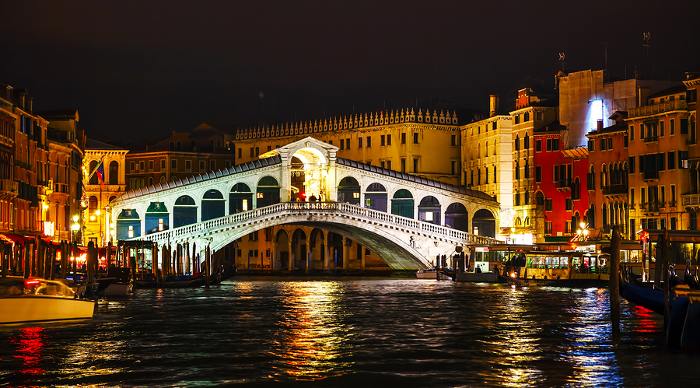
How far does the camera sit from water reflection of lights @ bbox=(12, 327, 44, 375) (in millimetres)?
24250

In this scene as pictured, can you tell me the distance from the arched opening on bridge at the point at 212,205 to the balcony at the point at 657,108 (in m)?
19.1

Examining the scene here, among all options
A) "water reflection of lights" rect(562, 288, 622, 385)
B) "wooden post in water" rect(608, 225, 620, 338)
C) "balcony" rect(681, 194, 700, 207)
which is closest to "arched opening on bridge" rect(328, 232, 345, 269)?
"balcony" rect(681, 194, 700, 207)

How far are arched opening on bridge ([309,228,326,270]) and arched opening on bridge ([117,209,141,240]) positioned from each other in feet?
53.2

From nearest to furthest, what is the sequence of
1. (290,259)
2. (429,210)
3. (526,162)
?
(526,162) < (429,210) < (290,259)

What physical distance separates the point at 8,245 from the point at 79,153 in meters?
22.4

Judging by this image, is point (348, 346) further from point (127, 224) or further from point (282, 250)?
point (282, 250)

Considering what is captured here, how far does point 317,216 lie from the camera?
6406 cm

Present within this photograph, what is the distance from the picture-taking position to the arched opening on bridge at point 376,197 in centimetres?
7038

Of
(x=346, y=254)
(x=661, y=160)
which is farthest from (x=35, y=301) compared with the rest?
(x=346, y=254)

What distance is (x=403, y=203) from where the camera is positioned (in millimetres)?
71000

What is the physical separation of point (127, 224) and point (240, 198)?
6.10m

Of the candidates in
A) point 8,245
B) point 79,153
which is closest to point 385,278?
point 79,153

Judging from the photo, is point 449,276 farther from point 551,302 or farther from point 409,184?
point 551,302

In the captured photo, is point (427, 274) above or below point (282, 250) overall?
below
